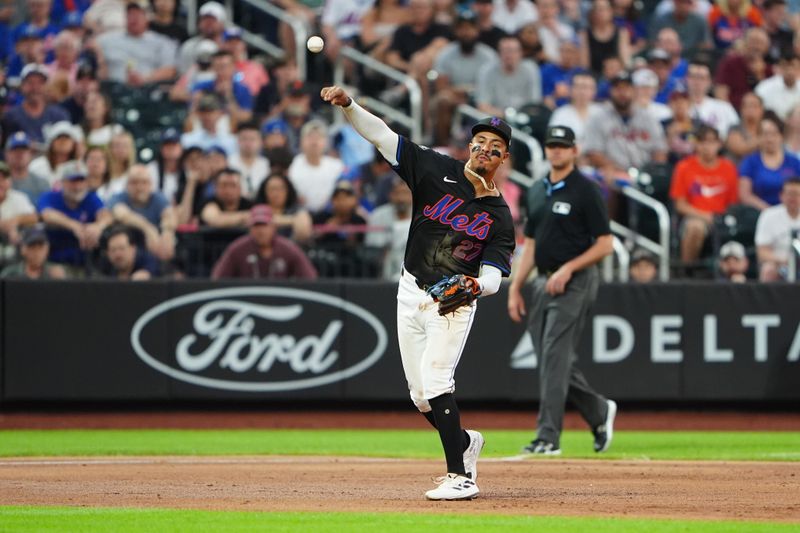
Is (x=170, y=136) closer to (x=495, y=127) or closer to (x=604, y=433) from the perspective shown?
(x=604, y=433)

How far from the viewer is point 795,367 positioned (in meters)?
14.2

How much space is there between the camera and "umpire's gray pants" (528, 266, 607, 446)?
10352mm

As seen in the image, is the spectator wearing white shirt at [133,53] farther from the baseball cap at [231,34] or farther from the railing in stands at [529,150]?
the railing in stands at [529,150]

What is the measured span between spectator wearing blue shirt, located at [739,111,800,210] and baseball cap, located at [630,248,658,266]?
5.22 ft

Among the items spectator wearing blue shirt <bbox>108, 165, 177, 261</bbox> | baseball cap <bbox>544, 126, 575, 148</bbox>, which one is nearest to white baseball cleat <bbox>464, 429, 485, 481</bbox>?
baseball cap <bbox>544, 126, 575, 148</bbox>

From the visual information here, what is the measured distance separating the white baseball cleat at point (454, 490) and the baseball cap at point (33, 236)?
24.1 feet

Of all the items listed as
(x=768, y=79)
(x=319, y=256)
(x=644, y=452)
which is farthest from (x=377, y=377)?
(x=768, y=79)

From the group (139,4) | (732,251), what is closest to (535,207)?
(732,251)

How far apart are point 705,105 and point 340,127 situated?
460cm

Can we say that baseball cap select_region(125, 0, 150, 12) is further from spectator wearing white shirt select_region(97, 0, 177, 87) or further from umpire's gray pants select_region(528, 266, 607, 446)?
umpire's gray pants select_region(528, 266, 607, 446)

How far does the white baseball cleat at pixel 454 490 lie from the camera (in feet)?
24.9

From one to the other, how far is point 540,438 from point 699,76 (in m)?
8.04

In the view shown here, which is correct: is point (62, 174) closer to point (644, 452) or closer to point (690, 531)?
point (644, 452)

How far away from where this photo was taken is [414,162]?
307 inches
